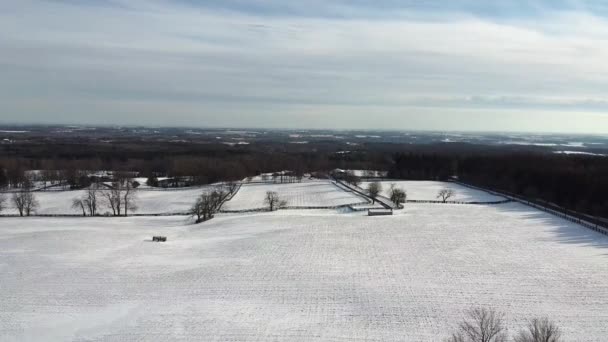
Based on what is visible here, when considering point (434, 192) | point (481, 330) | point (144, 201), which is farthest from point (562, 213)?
point (144, 201)

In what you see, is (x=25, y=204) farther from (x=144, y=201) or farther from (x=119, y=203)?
(x=144, y=201)

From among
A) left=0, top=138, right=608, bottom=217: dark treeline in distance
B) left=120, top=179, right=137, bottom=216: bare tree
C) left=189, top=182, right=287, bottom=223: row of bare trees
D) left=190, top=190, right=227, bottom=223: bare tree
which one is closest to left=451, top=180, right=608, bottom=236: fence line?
left=0, top=138, right=608, bottom=217: dark treeline in distance

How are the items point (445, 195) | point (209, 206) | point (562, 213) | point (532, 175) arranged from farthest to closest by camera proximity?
point (532, 175), point (445, 195), point (209, 206), point (562, 213)

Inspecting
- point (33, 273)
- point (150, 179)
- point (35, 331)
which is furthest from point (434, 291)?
point (150, 179)

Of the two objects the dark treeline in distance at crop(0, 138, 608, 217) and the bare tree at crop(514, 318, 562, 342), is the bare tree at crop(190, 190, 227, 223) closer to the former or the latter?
the bare tree at crop(514, 318, 562, 342)

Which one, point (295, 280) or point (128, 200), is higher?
point (295, 280)

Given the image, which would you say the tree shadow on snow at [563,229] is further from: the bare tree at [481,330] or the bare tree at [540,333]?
the bare tree at [481,330]
